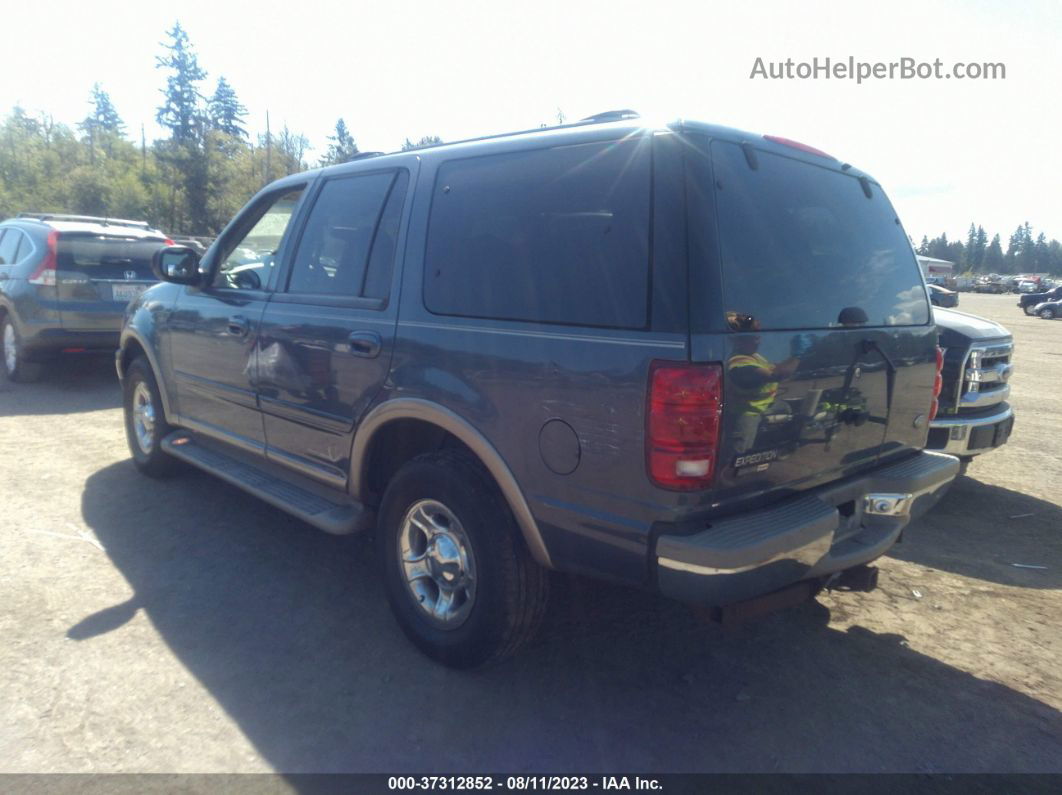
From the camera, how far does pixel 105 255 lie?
8664 millimetres

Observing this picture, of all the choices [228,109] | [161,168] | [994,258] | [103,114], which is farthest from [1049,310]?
[994,258]

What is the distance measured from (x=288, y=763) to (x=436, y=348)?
1.60 meters

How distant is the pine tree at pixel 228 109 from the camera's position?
63.5 meters

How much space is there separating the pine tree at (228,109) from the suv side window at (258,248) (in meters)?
65.3

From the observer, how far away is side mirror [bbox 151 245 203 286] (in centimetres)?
466

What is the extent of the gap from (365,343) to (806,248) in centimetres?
189

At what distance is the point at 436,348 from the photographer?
10.2 ft

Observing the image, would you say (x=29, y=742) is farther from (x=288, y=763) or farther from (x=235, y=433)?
(x=235, y=433)

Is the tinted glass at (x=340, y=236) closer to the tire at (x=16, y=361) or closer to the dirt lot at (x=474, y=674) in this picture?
the dirt lot at (x=474, y=674)

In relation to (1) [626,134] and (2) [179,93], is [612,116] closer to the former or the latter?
(1) [626,134]

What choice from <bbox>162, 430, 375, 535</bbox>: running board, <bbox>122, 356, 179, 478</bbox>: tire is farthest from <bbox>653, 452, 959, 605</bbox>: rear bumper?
<bbox>122, 356, 179, 478</bbox>: tire

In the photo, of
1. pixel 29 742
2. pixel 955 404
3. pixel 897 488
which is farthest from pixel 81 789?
pixel 955 404

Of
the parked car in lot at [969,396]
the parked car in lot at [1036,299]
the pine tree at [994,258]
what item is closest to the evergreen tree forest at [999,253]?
the pine tree at [994,258]

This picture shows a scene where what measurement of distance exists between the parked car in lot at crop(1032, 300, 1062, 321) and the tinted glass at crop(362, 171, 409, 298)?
42553 millimetres
